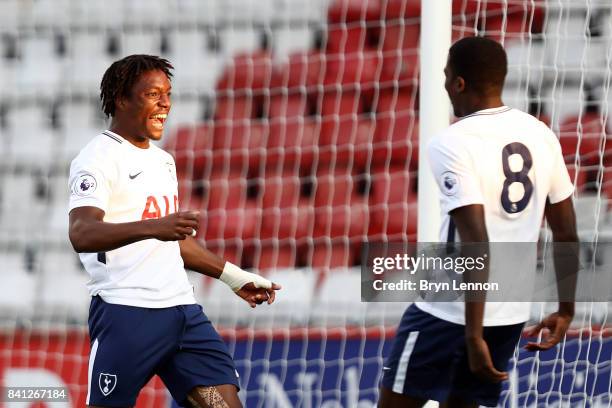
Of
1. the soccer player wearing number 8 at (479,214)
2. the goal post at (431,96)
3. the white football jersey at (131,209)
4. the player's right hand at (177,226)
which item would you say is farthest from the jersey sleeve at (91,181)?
the goal post at (431,96)

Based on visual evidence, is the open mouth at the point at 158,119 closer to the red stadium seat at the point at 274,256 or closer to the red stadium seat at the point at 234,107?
the red stadium seat at the point at 274,256

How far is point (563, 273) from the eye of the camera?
301 centimetres

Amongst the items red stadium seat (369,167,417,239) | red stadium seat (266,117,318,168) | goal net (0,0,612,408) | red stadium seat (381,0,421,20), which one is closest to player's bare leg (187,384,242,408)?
goal net (0,0,612,408)

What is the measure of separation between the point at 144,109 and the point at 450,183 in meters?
0.96

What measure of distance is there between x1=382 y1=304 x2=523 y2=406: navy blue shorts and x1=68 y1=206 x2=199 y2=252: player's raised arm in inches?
24.4

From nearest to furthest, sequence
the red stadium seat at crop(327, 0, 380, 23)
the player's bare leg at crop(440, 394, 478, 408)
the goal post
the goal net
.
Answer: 1. the player's bare leg at crop(440, 394, 478, 408)
2. the goal post
3. the goal net
4. the red stadium seat at crop(327, 0, 380, 23)

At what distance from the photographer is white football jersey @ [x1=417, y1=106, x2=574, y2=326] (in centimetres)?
285

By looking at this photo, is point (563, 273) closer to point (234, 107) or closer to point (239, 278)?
point (239, 278)

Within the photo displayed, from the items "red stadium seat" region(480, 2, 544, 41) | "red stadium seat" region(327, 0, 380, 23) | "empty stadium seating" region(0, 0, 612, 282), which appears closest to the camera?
"red stadium seat" region(480, 2, 544, 41)

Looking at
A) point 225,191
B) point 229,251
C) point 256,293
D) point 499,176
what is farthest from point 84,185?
point 225,191

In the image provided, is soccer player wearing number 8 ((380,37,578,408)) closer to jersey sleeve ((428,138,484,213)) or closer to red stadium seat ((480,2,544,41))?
jersey sleeve ((428,138,484,213))

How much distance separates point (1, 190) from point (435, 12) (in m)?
3.91

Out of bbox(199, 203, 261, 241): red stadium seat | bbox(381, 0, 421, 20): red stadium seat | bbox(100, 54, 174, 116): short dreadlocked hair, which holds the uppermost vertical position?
bbox(381, 0, 421, 20): red stadium seat

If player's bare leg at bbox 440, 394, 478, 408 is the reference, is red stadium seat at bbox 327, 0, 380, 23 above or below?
above
